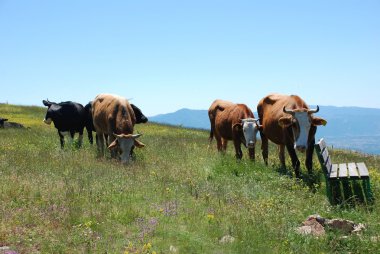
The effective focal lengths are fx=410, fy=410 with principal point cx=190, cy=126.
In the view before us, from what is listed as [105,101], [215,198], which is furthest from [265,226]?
[105,101]

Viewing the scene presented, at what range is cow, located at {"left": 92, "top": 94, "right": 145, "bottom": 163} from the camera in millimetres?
14211

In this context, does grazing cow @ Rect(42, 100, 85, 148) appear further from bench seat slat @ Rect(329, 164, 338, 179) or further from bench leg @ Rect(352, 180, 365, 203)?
bench leg @ Rect(352, 180, 365, 203)

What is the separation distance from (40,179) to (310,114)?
7.93 meters

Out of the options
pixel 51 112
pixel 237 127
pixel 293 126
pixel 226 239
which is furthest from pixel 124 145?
pixel 226 239

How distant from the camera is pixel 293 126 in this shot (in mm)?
12492

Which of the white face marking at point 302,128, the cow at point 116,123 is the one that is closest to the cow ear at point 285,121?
the white face marking at point 302,128

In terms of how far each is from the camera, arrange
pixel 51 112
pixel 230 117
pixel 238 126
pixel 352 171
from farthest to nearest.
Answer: pixel 51 112 < pixel 230 117 < pixel 238 126 < pixel 352 171

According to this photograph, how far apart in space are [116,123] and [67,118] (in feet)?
17.8

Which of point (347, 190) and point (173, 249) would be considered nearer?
point (173, 249)

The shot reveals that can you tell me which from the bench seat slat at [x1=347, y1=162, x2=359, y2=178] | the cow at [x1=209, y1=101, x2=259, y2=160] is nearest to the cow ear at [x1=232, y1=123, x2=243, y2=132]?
the cow at [x1=209, y1=101, x2=259, y2=160]

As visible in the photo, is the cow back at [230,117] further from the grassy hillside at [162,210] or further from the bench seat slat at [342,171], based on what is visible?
the bench seat slat at [342,171]

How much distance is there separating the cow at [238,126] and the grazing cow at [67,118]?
6.71 m

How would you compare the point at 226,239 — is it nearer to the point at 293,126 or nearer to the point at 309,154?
the point at 293,126

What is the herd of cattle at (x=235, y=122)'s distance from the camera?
41.0 feet
